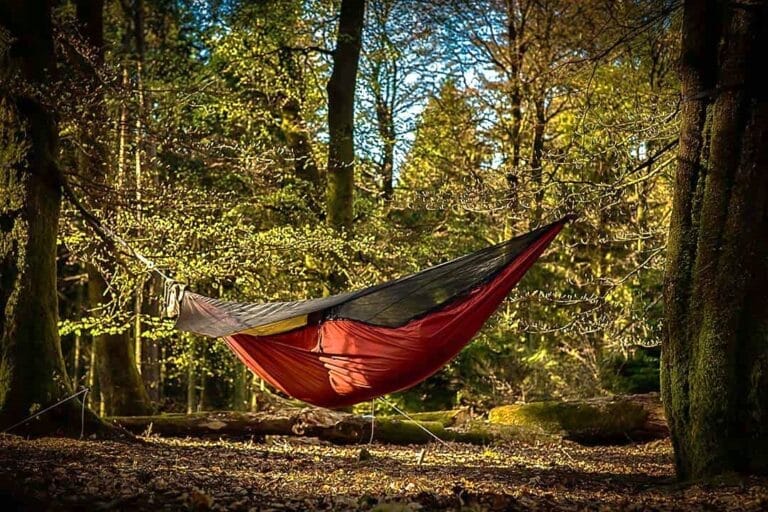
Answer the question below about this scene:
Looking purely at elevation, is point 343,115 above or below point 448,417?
above

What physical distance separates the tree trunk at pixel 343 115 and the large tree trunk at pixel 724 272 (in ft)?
14.3

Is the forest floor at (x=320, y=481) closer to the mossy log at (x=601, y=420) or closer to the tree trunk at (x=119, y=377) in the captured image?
the mossy log at (x=601, y=420)

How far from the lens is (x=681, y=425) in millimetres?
3205

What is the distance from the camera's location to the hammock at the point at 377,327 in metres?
3.57

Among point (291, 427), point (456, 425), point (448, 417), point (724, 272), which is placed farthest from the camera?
point (448, 417)

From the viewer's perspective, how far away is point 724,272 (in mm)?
3070

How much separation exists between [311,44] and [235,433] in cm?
498

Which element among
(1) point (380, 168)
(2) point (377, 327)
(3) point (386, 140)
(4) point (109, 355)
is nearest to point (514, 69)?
(3) point (386, 140)

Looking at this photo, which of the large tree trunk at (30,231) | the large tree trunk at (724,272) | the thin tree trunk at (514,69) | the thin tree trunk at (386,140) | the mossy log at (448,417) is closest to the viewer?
the large tree trunk at (724,272)

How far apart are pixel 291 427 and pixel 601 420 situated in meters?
2.50

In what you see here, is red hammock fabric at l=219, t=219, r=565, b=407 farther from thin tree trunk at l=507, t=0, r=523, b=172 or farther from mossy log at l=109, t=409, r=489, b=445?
thin tree trunk at l=507, t=0, r=523, b=172

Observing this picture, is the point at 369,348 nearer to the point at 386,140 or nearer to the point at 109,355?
the point at 109,355

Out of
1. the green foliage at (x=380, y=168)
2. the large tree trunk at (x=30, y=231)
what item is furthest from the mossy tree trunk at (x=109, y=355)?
the large tree trunk at (x=30, y=231)

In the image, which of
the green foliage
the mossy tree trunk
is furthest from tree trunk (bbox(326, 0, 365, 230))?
the mossy tree trunk
